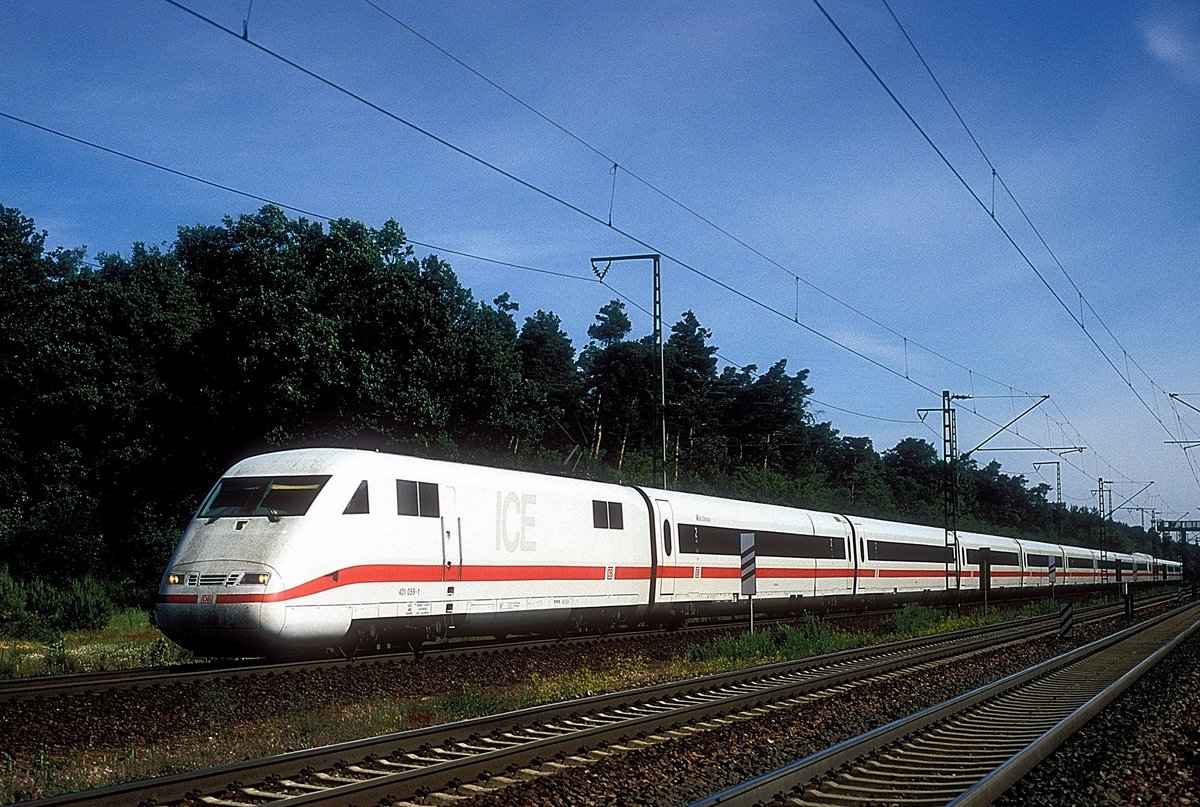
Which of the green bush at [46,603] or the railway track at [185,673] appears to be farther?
the green bush at [46,603]

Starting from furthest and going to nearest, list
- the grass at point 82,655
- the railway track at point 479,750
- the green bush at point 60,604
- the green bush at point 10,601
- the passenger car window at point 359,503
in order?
the green bush at point 60,604 → the green bush at point 10,601 → the grass at point 82,655 → the passenger car window at point 359,503 → the railway track at point 479,750

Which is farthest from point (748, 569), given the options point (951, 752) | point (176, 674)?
point (951, 752)

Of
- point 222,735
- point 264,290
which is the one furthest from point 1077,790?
point 264,290

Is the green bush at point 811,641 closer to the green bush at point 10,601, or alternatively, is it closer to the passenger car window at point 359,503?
the passenger car window at point 359,503

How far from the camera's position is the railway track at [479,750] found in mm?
8391

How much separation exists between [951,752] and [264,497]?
1034cm

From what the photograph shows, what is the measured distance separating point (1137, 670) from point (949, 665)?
3.11m

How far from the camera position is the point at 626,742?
1120 centimetres

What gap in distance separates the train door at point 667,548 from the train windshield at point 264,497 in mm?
10706

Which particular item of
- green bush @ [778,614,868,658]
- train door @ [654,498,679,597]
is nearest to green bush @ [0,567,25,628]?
train door @ [654,498,679,597]

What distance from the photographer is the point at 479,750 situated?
1050 centimetres

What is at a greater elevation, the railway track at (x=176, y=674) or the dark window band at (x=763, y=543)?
the dark window band at (x=763, y=543)

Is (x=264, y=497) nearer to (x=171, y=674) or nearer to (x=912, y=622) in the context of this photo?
(x=171, y=674)

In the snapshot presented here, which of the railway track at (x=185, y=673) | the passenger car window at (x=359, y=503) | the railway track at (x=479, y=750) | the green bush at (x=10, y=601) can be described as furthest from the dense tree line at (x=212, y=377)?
the railway track at (x=479, y=750)
